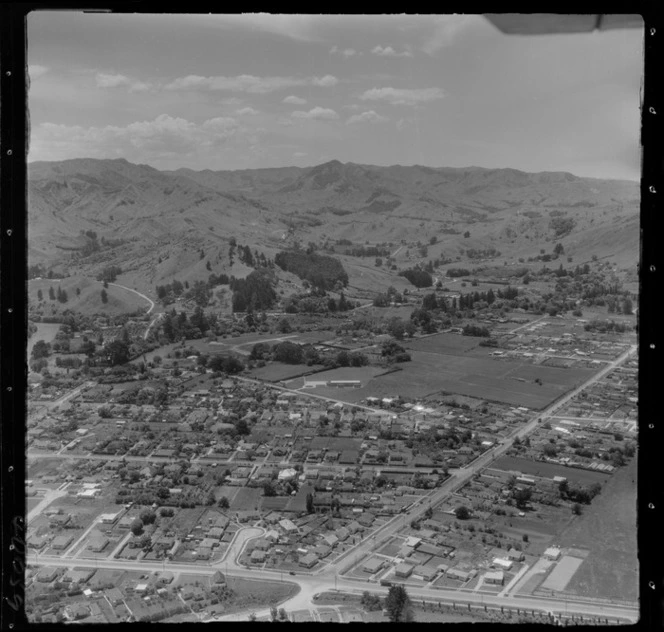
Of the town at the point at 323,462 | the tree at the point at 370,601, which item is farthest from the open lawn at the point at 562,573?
the tree at the point at 370,601

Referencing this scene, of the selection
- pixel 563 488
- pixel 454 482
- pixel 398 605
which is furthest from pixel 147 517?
pixel 563 488

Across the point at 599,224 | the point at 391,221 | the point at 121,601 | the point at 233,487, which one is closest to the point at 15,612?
the point at 121,601

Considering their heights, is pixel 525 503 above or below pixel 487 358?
below

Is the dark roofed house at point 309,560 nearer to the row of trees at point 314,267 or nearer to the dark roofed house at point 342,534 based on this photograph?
the dark roofed house at point 342,534

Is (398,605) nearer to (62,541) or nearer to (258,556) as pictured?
(258,556)

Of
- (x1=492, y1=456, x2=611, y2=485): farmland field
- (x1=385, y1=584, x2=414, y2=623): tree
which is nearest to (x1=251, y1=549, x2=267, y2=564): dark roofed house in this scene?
(x1=385, y1=584, x2=414, y2=623): tree

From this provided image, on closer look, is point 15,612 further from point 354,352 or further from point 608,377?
point 608,377
